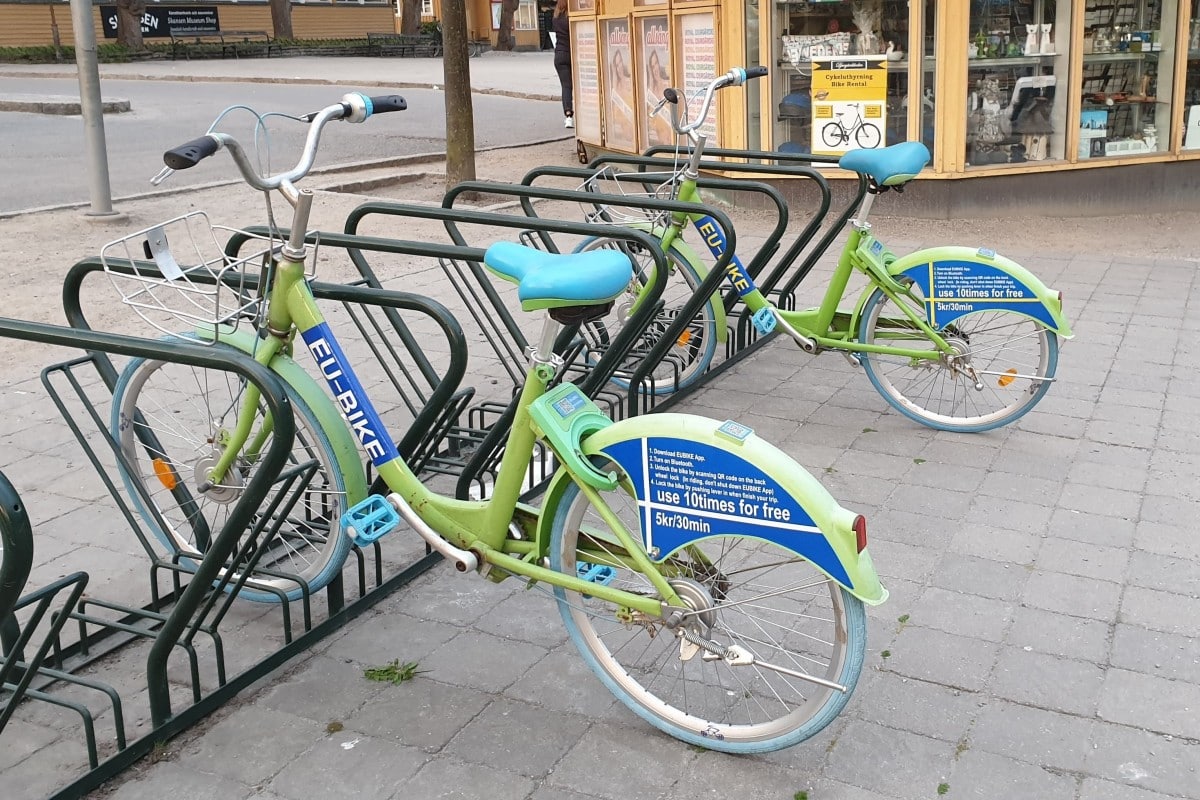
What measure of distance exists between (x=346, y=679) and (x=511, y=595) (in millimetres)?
646

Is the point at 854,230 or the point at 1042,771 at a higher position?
the point at 854,230

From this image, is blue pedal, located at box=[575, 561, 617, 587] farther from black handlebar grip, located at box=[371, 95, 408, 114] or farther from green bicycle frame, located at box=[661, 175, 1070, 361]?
green bicycle frame, located at box=[661, 175, 1070, 361]

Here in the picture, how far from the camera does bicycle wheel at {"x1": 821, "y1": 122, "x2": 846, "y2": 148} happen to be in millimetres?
9195

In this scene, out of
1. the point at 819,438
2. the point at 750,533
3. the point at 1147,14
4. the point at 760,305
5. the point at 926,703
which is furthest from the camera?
the point at 1147,14

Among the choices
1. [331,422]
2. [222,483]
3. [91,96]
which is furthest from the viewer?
[91,96]

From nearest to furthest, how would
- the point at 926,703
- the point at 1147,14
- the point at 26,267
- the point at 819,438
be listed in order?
the point at 926,703
the point at 819,438
the point at 26,267
the point at 1147,14

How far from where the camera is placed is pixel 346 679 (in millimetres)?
3277

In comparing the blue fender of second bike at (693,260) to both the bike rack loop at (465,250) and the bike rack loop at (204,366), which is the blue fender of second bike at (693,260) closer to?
the bike rack loop at (465,250)

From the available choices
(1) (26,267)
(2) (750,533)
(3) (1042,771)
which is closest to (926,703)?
(3) (1042,771)

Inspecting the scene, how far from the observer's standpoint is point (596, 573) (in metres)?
3.10

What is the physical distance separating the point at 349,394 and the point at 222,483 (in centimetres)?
63

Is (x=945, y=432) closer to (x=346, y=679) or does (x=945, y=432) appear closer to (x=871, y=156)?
(x=871, y=156)

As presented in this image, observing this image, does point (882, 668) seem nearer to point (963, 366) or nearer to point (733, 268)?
point (963, 366)

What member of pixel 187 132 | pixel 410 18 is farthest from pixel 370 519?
pixel 410 18
